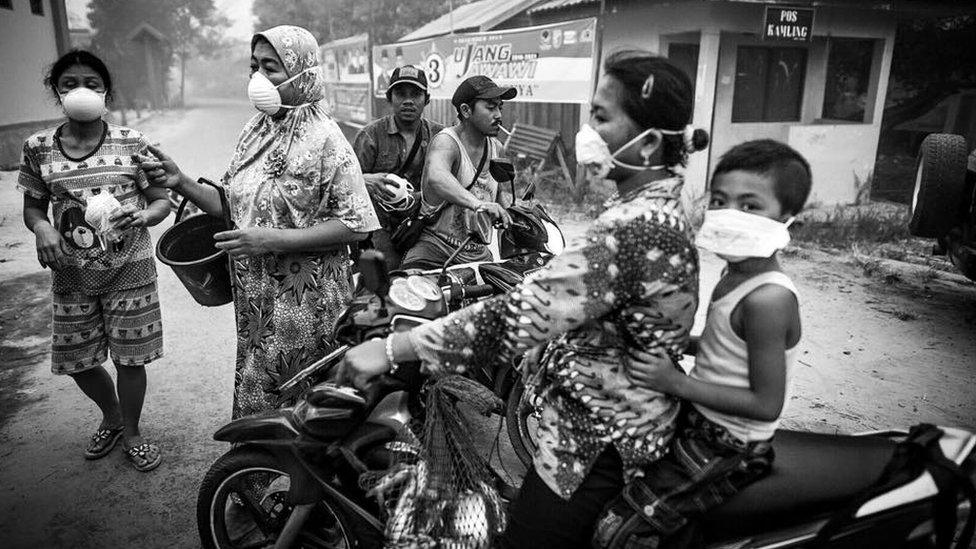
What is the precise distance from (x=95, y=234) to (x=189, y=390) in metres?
1.45

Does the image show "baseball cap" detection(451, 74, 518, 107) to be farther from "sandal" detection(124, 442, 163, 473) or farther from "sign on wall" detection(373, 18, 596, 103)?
"sign on wall" detection(373, 18, 596, 103)

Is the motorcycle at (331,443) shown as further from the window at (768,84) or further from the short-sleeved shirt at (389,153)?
the window at (768,84)

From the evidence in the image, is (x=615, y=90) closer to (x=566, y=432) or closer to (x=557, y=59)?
(x=566, y=432)

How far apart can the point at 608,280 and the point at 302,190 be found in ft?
5.22

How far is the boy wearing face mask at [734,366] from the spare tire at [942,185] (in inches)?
185

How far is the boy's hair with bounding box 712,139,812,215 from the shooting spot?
5.17ft

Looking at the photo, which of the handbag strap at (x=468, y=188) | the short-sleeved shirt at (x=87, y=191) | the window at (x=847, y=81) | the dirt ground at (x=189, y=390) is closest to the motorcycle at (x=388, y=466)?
the dirt ground at (x=189, y=390)

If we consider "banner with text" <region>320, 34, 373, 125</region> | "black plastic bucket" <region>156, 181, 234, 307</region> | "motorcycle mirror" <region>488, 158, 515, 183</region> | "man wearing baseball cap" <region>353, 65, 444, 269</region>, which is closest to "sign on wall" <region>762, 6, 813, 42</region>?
"man wearing baseball cap" <region>353, 65, 444, 269</region>

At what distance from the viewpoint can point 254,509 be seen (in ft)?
7.90

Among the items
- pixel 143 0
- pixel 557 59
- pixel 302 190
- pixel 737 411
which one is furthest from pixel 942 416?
pixel 143 0

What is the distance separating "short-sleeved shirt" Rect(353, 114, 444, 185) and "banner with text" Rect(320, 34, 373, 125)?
35.2ft

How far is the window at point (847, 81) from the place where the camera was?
11.1 m

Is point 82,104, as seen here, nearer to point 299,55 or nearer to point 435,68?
point 299,55

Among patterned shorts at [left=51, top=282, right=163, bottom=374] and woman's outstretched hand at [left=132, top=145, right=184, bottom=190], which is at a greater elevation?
woman's outstretched hand at [left=132, top=145, right=184, bottom=190]
